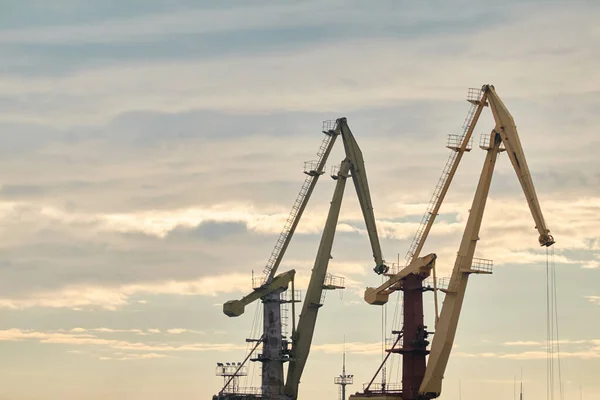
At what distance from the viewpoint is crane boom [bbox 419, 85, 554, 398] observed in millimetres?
108375

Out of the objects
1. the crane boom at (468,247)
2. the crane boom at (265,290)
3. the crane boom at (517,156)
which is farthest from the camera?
the crane boom at (265,290)

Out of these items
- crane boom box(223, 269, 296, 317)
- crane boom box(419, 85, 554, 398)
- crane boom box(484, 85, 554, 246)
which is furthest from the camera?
crane boom box(223, 269, 296, 317)

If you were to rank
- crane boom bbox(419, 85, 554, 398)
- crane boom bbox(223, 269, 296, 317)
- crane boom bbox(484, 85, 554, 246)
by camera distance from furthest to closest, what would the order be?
crane boom bbox(223, 269, 296, 317) < crane boom bbox(419, 85, 554, 398) < crane boom bbox(484, 85, 554, 246)

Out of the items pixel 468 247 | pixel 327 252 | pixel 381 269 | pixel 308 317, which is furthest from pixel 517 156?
pixel 308 317

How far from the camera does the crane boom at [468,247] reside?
108 metres

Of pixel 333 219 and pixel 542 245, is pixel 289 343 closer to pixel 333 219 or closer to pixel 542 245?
pixel 333 219

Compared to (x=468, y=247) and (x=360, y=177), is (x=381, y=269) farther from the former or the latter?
(x=468, y=247)

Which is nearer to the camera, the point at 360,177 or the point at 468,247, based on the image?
the point at 468,247

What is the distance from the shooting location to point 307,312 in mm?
122375

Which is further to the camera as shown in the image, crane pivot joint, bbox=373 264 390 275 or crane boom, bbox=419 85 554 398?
crane pivot joint, bbox=373 264 390 275

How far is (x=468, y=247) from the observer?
109312 mm

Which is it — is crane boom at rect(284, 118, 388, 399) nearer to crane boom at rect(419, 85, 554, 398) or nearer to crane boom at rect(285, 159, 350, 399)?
crane boom at rect(285, 159, 350, 399)

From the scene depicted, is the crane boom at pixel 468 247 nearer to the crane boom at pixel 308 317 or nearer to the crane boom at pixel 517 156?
the crane boom at pixel 517 156

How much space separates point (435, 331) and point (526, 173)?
511 inches
